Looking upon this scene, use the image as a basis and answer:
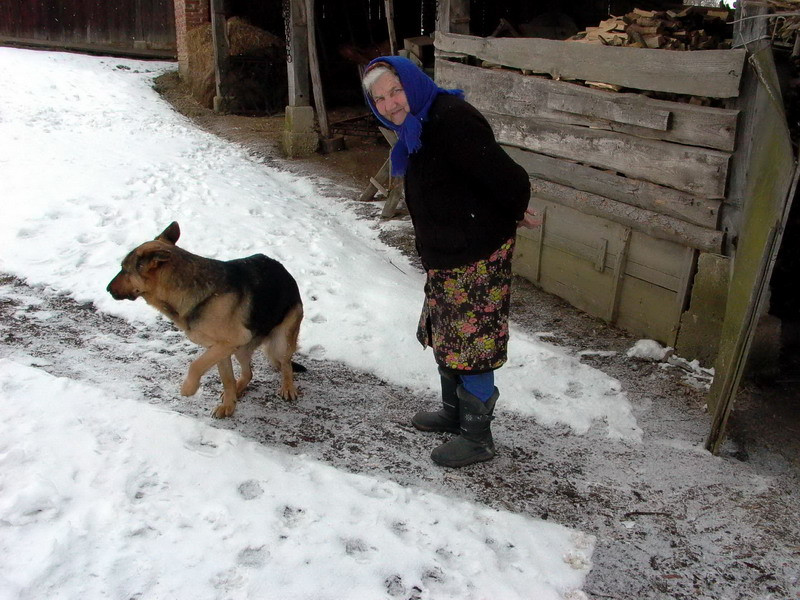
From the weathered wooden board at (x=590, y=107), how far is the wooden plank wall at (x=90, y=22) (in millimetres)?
12274

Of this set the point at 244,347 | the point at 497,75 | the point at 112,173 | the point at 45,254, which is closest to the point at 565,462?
the point at 244,347

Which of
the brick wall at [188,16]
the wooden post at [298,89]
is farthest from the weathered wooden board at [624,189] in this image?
the brick wall at [188,16]

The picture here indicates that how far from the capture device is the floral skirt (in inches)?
128

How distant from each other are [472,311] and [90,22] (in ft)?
56.0

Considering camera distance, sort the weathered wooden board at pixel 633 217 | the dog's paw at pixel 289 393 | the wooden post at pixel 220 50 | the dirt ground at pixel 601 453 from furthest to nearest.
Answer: the wooden post at pixel 220 50 < the weathered wooden board at pixel 633 217 < the dog's paw at pixel 289 393 < the dirt ground at pixel 601 453

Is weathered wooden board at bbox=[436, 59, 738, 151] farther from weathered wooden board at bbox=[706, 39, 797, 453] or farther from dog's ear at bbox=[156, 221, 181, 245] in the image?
dog's ear at bbox=[156, 221, 181, 245]

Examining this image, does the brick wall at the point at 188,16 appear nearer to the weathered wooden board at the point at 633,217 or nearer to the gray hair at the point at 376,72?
the weathered wooden board at the point at 633,217

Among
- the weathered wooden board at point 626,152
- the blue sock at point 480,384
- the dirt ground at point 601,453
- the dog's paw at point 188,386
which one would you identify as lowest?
the dirt ground at point 601,453

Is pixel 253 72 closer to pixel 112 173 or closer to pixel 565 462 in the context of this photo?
pixel 112 173

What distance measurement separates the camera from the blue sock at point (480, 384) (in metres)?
3.49

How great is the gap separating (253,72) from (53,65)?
13.1 ft

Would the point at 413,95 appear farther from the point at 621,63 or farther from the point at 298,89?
the point at 298,89

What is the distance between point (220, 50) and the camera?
13.7 meters

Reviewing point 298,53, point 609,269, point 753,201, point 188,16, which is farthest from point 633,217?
point 188,16
